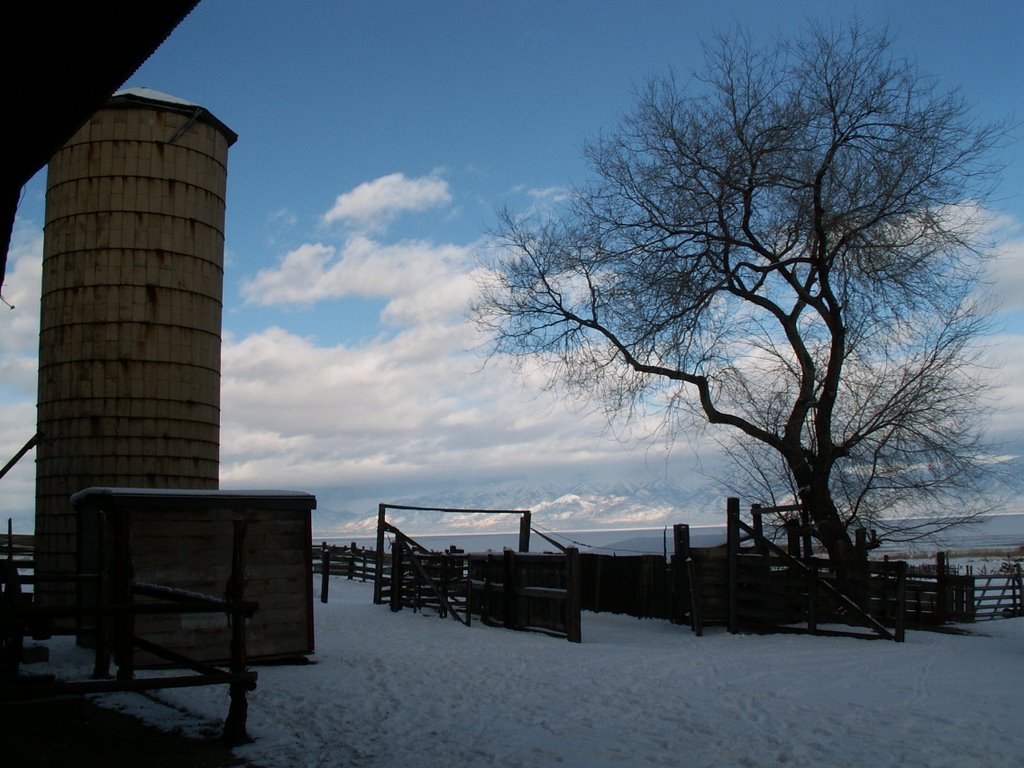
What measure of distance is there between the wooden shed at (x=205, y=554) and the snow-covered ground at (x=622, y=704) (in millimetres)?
602

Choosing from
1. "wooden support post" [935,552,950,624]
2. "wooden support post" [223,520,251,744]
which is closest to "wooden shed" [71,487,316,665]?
"wooden support post" [223,520,251,744]

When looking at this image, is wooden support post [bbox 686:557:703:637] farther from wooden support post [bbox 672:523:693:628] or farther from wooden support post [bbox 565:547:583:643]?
wooden support post [bbox 565:547:583:643]

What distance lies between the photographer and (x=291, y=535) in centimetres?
1005

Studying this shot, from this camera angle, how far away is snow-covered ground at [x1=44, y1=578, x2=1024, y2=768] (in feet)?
21.1

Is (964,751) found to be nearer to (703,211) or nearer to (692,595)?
(692,595)

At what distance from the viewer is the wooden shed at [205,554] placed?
8969mm

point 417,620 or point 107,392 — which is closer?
point 107,392

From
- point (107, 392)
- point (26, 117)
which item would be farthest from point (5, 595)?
point (26, 117)

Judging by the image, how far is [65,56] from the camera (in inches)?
121

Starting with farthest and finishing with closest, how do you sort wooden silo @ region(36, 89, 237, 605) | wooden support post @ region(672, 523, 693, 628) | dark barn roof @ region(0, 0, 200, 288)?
1. wooden support post @ region(672, 523, 693, 628)
2. wooden silo @ region(36, 89, 237, 605)
3. dark barn roof @ region(0, 0, 200, 288)

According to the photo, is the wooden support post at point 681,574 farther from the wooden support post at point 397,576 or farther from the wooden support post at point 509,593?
the wooden support post at point 397,576

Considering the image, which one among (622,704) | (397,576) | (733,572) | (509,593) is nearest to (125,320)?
(509,593)

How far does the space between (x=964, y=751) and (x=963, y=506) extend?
12682 millimetres

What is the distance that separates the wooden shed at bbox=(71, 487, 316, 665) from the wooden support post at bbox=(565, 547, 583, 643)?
15.9 ft
